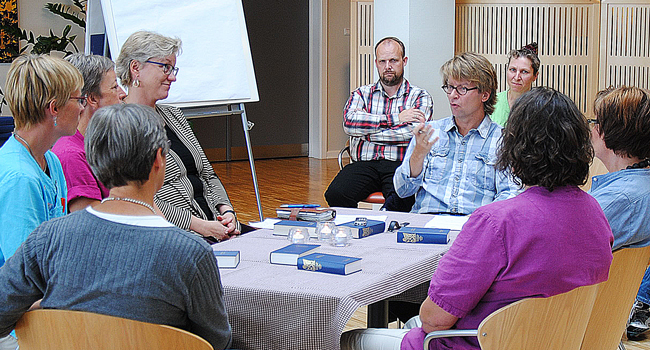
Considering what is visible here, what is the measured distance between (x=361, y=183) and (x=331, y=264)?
253 cm

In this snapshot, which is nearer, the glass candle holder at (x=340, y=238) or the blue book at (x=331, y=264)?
the blue book at (x=331, y=264)

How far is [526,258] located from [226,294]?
779 mm

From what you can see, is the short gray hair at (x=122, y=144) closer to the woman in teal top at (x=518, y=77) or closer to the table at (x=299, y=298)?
the table at (x=299, y=298)

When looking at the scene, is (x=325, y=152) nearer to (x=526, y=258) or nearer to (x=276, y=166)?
(x=276, y=166)

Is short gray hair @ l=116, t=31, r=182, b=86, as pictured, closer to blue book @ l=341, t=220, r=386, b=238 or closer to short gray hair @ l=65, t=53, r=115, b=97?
short gray hair @ l=65, t=53, r=115, b=97

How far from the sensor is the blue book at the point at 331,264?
2.00 meters

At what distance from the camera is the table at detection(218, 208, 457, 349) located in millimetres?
1789

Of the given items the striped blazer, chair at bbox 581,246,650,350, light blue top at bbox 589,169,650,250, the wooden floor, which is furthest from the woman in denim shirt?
the wooden floor

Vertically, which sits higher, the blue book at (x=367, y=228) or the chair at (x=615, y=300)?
the blue book at (x=367, y=228)

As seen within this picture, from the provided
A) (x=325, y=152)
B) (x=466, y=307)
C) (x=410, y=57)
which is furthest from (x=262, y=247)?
(x=325, y=152)

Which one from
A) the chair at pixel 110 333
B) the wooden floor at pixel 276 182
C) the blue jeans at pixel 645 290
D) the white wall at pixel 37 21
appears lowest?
the wooden floor at pixel 276 182

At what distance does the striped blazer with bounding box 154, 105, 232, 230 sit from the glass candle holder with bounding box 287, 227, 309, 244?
0.68 m

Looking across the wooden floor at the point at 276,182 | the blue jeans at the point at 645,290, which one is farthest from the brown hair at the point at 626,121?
the wooden floor at the point at 276,182

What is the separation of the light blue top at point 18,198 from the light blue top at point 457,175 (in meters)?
1.76
